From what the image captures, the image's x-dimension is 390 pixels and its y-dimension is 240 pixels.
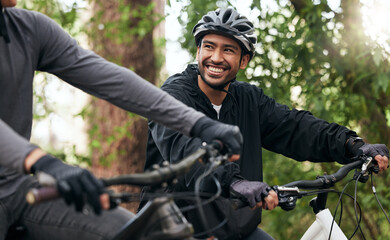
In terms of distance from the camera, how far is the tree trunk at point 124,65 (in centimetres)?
779

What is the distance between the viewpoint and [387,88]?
6012 millimetres

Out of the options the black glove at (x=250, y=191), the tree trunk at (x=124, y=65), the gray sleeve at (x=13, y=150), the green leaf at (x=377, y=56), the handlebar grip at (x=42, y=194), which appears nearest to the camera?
the handlebar grip at (x=42, y=194)

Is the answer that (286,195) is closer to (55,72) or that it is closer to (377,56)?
(55,72)

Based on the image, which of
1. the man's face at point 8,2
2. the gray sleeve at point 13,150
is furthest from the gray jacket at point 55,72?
the gray sleeve at point 13,150

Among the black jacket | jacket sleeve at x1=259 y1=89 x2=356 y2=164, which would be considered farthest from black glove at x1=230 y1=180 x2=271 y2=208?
jacket sleeve at x1=259 y1=89 x2=356 y2=164

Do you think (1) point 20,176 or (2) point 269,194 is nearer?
(1) point 20,176

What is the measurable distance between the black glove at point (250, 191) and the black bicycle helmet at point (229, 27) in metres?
1.23

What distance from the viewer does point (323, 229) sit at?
3.34m

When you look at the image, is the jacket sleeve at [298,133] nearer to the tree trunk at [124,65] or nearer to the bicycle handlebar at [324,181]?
the bicycle handlebar at [324,181]

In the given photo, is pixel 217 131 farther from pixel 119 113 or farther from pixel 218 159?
pixel 119 113

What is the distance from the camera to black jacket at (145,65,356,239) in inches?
130

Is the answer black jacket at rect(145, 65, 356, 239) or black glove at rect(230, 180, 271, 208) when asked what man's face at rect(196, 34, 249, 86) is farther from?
black glove at rect(230, 180, 271, 208)

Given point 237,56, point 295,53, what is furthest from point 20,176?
point 295,53

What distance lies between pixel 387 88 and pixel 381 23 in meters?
0.72
